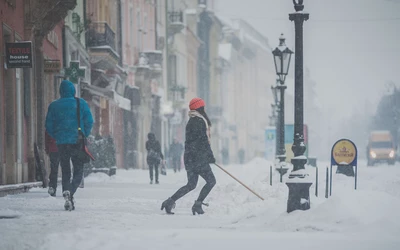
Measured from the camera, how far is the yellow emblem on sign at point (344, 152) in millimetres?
16422

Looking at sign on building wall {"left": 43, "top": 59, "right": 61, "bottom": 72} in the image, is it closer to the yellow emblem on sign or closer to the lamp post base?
the yellow emblem on sign

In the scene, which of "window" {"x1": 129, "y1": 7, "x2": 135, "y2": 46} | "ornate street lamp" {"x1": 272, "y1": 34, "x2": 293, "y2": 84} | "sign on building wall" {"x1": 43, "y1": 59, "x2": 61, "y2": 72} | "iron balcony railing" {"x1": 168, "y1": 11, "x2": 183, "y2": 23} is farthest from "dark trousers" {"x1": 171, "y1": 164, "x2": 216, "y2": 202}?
"iron balcony railing" {"x1": 168, "y1": 11, "x2": 183, "y2": 23}

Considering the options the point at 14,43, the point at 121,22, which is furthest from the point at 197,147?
the point at 121,22

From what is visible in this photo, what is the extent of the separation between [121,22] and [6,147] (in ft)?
73.7

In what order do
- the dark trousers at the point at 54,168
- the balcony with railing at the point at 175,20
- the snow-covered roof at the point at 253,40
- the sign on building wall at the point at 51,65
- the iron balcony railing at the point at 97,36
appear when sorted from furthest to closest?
the snow-covered roof at the point at 253,40 < the balcony with railing at the point at 175,20 < the iron balcony railing at the point at 97,36 < the sign on building wall at the point at 51,65 < the dark trousers at the point at 54,168

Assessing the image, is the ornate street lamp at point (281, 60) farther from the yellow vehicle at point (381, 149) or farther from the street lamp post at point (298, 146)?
the yellow vehicle at point (381, 149)

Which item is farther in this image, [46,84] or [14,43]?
[46,84]

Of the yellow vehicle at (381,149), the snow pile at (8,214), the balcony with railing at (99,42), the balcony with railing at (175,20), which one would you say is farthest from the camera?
the yellow vehicle at (381,149)

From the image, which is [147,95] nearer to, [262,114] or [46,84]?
[46,84]

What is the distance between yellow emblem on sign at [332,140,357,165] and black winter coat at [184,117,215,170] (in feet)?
17.5

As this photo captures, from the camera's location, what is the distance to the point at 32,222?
384 inches

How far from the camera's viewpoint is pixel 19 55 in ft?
54.7

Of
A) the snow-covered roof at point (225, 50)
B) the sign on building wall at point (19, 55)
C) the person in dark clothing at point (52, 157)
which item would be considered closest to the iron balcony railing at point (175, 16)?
the snow-covered roof at point (225, 50)

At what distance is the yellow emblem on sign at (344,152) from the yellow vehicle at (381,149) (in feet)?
134
